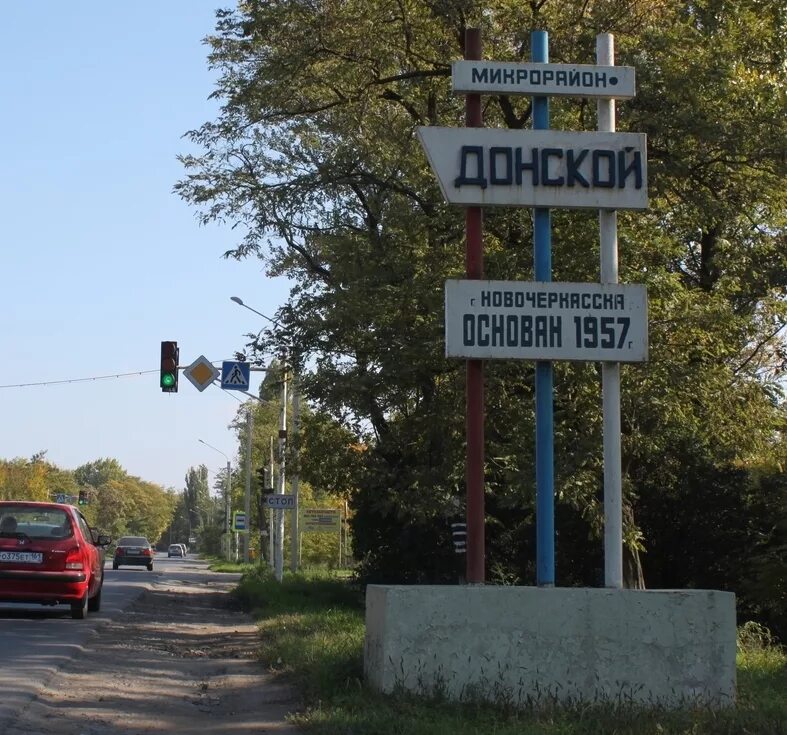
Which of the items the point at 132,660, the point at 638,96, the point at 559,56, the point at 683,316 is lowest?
the point at 132,660

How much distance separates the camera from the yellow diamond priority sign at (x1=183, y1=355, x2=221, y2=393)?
1081 inches

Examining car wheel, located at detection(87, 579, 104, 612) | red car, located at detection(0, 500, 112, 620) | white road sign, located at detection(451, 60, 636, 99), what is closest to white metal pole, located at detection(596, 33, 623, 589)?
white road sign, located at detection(451, 60, 636, 99)

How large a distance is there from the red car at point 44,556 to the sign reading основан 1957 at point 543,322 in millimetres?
9408

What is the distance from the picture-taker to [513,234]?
703 inches

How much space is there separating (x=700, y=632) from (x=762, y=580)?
9.90 m

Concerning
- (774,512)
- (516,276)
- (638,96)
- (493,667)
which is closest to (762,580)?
(774,512)

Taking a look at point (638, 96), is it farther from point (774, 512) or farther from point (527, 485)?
point (774, 512)

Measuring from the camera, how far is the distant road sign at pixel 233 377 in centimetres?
2682

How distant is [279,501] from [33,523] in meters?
13.7

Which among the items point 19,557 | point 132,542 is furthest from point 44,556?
point 132,542

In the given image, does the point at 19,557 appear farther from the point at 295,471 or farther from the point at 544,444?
the point at 544,444

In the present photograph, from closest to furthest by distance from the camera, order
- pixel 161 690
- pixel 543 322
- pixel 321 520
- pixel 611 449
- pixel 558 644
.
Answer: pixel 558 644, pixel 543 322, pixel 611 449, pixel 161 690, pixel 321 520

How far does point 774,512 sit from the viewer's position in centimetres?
2200

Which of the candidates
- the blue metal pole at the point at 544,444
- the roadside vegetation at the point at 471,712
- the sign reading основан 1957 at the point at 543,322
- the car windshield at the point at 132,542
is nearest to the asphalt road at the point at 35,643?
the roadside vegetation at the point at 471,712
